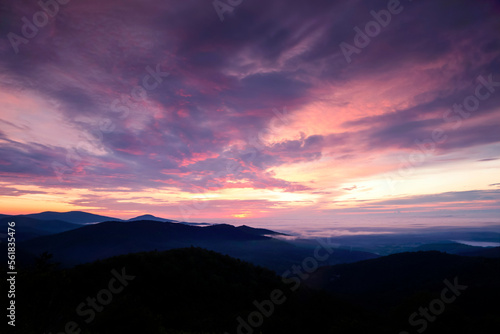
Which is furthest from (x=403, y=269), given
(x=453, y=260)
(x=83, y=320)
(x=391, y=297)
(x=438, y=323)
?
(x=83, y=320)

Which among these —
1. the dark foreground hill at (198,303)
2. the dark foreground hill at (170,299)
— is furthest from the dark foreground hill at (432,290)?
the dark foreground hill at (170,299)

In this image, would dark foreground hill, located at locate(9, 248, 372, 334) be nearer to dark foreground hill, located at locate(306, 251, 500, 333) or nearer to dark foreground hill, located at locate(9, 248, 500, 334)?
dark foreground hill, located at locate(9, 248, 500, 334)

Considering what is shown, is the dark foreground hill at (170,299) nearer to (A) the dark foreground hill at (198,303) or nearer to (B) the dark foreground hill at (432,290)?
(A) the dark foreground hill at (198,303)

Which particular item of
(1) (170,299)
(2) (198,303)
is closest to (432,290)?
(2) (198,303)

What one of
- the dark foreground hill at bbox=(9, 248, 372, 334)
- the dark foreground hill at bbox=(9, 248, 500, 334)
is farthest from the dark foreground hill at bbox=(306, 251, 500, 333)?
the dark foreground hill at bbox=(9, 248, 372, 334)

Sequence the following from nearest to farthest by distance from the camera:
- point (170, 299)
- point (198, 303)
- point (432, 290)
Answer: point (170, 299) → point (198, 303) → point (432, 290)

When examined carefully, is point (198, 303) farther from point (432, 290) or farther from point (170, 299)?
point (432, 290)

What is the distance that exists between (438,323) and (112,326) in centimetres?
5476

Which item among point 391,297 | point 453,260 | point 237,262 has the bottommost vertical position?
point 391,297

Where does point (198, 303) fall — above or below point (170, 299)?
below

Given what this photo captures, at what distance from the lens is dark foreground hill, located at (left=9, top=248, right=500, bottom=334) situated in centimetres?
2416

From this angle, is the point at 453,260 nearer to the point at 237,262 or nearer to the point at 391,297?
the point at 391,297

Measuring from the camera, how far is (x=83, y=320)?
90.4ft

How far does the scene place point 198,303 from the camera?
56219 millimetres
